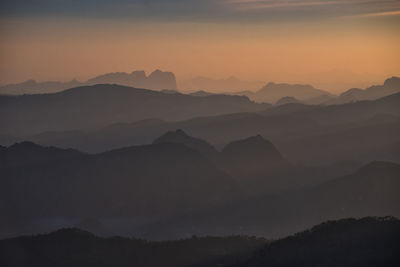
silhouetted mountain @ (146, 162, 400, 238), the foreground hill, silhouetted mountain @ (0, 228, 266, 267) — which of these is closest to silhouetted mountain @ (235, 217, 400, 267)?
the foreground hill

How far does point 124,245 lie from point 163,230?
78264mm

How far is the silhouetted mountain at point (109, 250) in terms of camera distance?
276ft

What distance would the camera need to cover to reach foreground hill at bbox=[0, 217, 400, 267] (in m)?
64.9

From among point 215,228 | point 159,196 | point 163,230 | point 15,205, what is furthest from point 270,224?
point 15,205

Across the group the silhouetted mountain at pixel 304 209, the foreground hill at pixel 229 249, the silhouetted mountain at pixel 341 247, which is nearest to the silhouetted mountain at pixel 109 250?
the foreground hill at pixel 229 249

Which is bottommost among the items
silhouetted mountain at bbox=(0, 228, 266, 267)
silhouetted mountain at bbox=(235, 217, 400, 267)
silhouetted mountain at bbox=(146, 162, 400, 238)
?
silhouetted mountain at bbox=(235, 217, 400, 267)

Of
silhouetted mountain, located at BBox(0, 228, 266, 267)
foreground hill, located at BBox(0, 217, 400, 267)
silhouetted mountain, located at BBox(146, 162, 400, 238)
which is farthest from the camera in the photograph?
silhouetted mountain, located at BBox(146, 162, 400, 238)

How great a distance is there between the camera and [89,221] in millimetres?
162625

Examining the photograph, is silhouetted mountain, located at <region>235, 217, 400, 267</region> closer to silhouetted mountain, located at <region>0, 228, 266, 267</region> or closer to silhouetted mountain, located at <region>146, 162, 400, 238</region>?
silhouetted mountain, located at <region>0, 228, 266, 267</region>

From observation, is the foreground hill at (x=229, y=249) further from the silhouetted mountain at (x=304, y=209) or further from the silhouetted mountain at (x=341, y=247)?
the silhouetted mountain at (x=304, y=209)

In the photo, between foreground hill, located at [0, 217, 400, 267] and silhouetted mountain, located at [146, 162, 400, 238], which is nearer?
foreground hill, located at [0, 217, 400, 267]

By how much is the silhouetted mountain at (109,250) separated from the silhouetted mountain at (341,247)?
30.3 feet

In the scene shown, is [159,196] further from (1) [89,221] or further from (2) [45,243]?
(2) [45,243]

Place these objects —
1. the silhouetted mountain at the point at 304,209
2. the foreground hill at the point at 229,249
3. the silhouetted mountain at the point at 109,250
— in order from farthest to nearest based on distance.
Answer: the silhouetted mountain at the point at 304,209
the silhouetted mountain at the point at 109,250
the foreground hill at the point at 229,249
